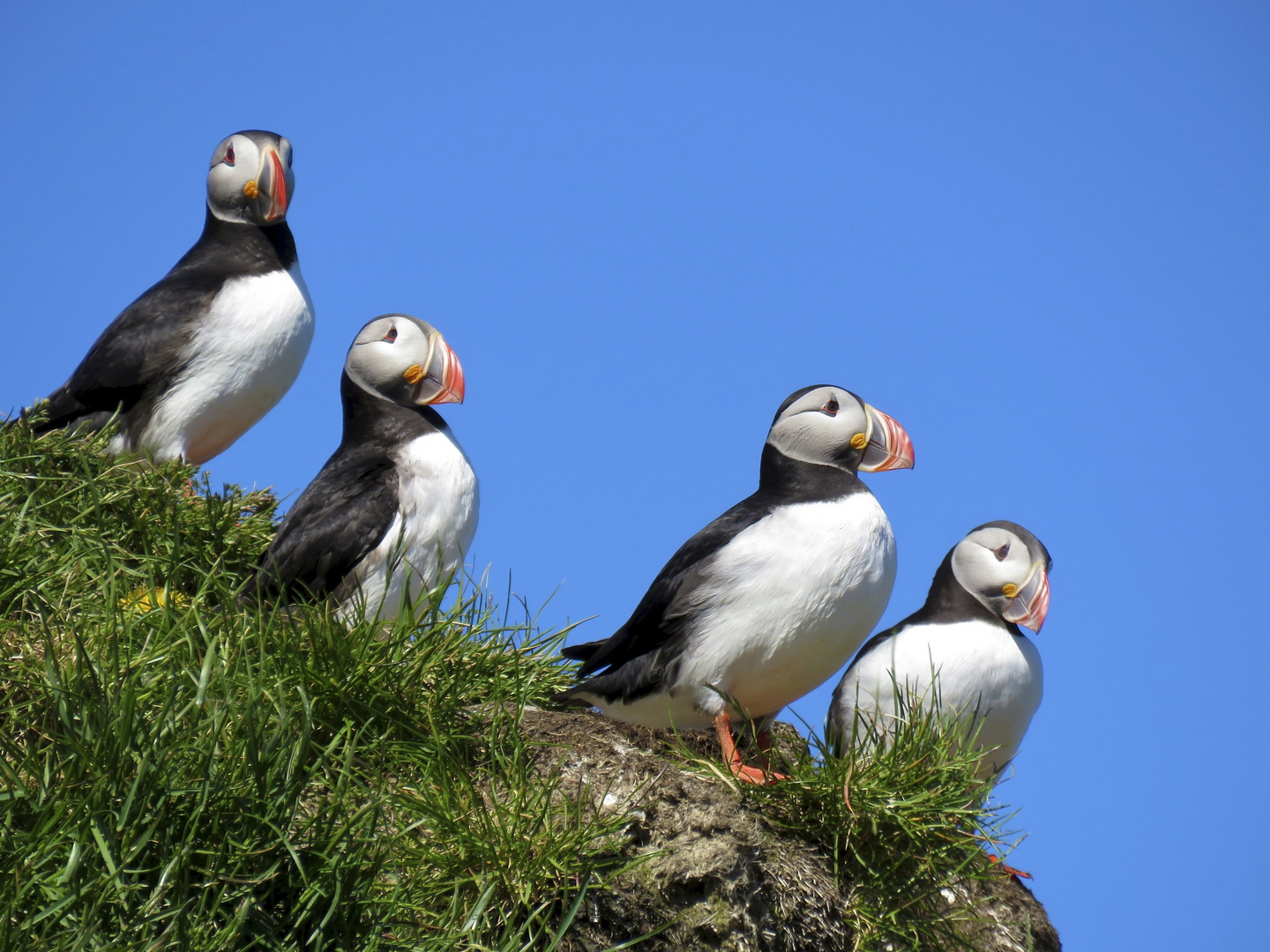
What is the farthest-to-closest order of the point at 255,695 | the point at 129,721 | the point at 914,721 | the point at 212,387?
the point at 212,387
the point at 914,721
the point at 255,695
the point at 129,721

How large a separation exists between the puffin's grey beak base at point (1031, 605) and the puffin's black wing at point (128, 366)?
4136 millimetres

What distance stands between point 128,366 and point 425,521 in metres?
2.00

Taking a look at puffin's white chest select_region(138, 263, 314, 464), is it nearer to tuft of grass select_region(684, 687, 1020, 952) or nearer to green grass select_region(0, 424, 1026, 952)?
green grass select_region(0, 424, 1026, 952)

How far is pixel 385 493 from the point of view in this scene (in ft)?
18.8

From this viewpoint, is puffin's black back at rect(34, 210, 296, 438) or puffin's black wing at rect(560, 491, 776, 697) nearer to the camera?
puffin's black wing at rect(560, 491, 776, 697)

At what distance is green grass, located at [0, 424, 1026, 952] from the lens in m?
3.42

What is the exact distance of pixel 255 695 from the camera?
12.5 ft

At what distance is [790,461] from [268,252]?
315 cm

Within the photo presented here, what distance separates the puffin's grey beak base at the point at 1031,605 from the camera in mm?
5992

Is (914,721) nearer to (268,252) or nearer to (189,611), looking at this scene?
(189,611)

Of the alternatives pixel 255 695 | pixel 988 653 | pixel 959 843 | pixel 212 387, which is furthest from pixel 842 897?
pixel 212 387

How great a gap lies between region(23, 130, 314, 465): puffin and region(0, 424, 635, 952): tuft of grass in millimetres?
1378

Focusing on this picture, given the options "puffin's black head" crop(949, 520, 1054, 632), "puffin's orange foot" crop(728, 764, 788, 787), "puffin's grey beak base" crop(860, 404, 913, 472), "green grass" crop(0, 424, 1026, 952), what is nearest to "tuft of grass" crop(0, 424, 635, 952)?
"green grass" crop(0, 424, 1026, 952)

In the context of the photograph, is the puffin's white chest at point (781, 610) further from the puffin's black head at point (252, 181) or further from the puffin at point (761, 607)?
the puffin's black head at point (252, 181)
